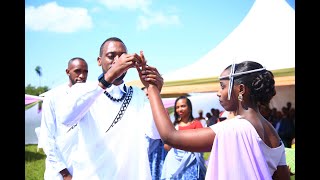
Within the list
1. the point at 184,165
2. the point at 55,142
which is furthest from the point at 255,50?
the point at 55,142

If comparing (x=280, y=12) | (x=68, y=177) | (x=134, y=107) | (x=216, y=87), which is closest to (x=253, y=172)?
(x=134, y=107)

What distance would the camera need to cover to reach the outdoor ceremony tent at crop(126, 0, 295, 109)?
10.6m

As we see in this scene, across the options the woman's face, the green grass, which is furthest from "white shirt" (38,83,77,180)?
the green grass

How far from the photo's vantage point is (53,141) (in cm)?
378

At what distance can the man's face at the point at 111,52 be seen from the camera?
121 inches

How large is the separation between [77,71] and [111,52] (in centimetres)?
181

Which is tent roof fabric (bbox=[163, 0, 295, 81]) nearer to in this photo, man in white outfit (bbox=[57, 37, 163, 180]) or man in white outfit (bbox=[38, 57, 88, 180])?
man in white outfit (bbox=[38, 57, 88, 180])

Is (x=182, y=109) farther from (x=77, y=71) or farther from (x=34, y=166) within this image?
(x=34, y=166)

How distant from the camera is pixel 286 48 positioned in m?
11.1

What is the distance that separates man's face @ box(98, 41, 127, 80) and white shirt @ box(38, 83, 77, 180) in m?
0.78

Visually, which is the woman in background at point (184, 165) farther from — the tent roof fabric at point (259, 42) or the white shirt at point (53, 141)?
the tent roof fabric at point (259, 42)

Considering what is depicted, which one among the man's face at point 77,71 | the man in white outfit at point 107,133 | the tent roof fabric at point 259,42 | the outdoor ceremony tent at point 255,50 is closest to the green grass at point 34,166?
the outdoor ceremony tent at point 255,50

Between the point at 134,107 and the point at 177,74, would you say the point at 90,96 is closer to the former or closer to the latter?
the point at 134,107
